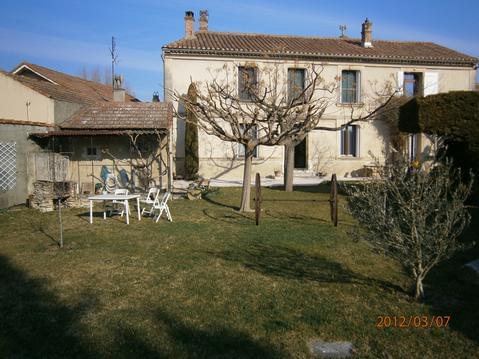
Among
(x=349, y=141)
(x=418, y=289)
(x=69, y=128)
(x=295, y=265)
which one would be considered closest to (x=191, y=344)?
(x=295, y=265)

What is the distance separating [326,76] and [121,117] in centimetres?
1015

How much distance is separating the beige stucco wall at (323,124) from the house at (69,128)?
318 cm

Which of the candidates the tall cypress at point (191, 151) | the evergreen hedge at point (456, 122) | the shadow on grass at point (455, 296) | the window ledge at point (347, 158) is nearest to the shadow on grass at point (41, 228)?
the shadow on grass at point (455, 296)

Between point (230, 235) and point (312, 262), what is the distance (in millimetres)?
2133

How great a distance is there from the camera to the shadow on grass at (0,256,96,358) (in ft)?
10.4

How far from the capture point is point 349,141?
63.3 ft

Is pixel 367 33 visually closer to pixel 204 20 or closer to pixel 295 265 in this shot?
pixel 204 20

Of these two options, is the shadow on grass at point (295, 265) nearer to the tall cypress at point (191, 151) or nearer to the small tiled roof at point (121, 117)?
the small tiled roof at point (121, 117)

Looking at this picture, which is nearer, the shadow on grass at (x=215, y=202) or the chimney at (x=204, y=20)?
the shadow on grass at (x=215, y=202)

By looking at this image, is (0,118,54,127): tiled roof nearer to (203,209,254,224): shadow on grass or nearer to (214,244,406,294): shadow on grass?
(203,209,254,224): shadow on grass

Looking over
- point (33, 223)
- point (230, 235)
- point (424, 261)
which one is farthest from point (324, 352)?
point (33, 223)

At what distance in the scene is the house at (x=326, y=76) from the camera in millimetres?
17484

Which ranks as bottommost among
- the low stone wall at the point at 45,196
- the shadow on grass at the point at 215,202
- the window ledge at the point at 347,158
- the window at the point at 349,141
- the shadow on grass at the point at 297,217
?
the shadow on grass at the point at 297,217

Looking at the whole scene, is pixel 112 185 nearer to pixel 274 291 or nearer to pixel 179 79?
pixel 179 79
